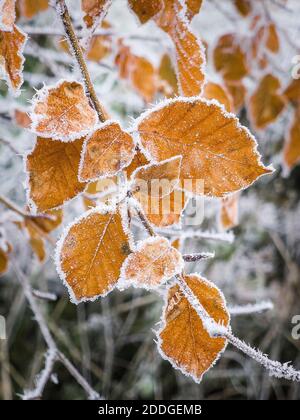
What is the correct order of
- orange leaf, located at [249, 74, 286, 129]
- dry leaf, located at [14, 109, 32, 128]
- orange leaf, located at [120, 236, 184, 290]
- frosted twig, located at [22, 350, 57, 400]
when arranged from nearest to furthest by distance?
orange leaf, located at [120, 236, 184, 290]
frosted twig, located at [22, 350, 57, 400]
dry leaf, located at [14, 109, 32, 128]
orange leaf, located at [249, 74, 286, 129]

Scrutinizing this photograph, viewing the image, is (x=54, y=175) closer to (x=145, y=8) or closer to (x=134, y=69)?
(x=145, y=8)

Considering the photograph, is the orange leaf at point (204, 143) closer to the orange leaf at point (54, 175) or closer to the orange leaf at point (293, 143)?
the orange leaf at point (54, 175)

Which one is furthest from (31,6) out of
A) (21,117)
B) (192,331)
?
(192,331)

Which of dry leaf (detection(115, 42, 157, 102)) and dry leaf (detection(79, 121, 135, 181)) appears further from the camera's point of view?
dry leaf (detection(115, 42, 157, 102))

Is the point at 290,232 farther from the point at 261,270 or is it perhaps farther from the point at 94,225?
the point at 94,225

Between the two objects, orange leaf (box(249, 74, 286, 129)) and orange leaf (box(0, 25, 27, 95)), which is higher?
orange leaf (box(249, 74, 286, 129))

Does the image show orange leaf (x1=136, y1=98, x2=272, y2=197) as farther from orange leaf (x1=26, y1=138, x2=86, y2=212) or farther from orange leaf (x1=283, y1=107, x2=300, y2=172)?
orange leaf (x1=283, y1=107, x2=300, y2=172)

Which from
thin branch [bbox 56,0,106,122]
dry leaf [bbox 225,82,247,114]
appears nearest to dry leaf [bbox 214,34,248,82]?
dry leaf [bbox 225,82,247,114]
